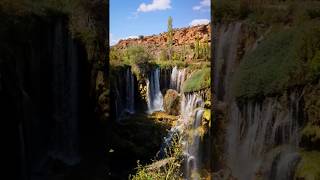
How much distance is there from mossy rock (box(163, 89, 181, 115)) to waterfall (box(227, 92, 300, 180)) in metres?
2.90

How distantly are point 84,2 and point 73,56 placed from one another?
683 millimetres

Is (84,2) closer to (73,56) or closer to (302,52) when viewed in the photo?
(73,56)

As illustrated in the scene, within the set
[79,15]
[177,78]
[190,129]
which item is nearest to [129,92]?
[177,78]

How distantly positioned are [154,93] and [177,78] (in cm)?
116

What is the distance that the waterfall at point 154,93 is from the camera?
9211 millimetres

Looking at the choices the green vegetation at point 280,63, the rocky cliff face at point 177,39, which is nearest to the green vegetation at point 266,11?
the green vegetation at point 280,63

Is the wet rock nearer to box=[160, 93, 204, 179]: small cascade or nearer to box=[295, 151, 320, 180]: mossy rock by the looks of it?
box=[160, 93, 204, 179]: small cascade

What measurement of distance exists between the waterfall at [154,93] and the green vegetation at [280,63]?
149 inches

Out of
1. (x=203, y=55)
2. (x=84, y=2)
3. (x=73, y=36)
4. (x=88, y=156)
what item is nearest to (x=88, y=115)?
(x=88, y=156)

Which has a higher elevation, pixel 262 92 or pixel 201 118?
pixel 262 92

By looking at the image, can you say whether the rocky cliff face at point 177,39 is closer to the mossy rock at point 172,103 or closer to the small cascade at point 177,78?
the small cascade at point 177,78

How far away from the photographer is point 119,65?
991cm

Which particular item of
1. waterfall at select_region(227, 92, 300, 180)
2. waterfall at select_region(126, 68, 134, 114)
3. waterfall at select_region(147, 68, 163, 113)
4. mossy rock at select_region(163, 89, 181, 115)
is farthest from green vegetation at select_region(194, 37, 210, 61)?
waterfall at select_region(227, 92, 300, 180)

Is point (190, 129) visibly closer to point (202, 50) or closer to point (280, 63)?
point (202, 50)
